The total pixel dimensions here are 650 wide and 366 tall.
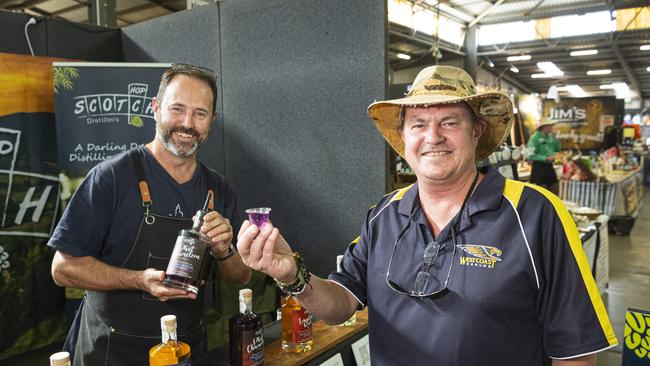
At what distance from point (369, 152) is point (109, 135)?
184 cm

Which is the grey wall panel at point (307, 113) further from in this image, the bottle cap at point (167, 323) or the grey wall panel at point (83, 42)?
the bottle cap at point (167, 323)

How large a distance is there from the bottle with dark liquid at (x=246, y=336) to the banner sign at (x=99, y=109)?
209 centimetres

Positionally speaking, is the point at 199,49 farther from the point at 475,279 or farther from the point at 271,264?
the point at 475,279

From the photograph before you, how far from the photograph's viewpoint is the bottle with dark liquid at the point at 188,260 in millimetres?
1292

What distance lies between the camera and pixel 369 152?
8.03 ft

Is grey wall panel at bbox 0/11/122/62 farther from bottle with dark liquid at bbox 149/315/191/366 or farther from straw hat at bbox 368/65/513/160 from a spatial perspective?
straw hat at bbox 368/65/513/160

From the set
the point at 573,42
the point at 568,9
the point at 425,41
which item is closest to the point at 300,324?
the point at 425,41

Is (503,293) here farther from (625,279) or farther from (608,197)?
(608,197)

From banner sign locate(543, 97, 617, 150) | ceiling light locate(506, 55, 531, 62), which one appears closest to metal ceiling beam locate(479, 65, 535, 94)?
ceiling light locate(506, 55, 531, 62)

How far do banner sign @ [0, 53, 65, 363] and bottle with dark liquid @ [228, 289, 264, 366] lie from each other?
2406mm

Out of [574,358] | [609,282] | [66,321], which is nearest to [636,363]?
[574,358]

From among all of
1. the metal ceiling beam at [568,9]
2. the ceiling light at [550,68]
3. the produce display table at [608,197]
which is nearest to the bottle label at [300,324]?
the produce display table at [608,197]

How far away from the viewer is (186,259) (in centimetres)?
130

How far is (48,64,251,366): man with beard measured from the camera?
156 cm
